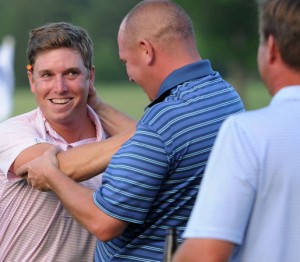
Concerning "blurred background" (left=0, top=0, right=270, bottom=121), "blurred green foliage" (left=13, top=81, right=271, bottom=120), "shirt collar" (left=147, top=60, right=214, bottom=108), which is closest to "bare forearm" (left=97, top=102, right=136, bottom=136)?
"shirt collar" (left=147, top=60, right=214, bottom=108)

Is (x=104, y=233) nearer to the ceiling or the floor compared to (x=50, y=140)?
nearer to the floor

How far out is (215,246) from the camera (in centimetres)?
277

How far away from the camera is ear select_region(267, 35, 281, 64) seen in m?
2.82

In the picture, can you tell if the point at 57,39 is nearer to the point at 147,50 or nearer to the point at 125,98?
the point at 147,50

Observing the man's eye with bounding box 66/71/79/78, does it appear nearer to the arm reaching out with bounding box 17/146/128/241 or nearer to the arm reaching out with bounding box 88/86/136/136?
the arm reaching out with bounding box 88/86/136/136

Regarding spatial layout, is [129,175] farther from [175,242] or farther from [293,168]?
[293,168]

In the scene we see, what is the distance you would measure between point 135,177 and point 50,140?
968 mm

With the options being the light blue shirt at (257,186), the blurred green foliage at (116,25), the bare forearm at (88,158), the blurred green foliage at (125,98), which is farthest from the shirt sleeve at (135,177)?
the blurred green foliage at (116,25)

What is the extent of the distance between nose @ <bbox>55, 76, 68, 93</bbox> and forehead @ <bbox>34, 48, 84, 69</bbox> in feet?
0.19

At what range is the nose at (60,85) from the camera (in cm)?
438

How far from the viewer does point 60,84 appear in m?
4.39

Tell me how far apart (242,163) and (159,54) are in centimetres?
112

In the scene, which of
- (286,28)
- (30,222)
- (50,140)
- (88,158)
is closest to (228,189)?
(286,28)

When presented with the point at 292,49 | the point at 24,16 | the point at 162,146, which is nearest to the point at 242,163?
the point at 292,49
